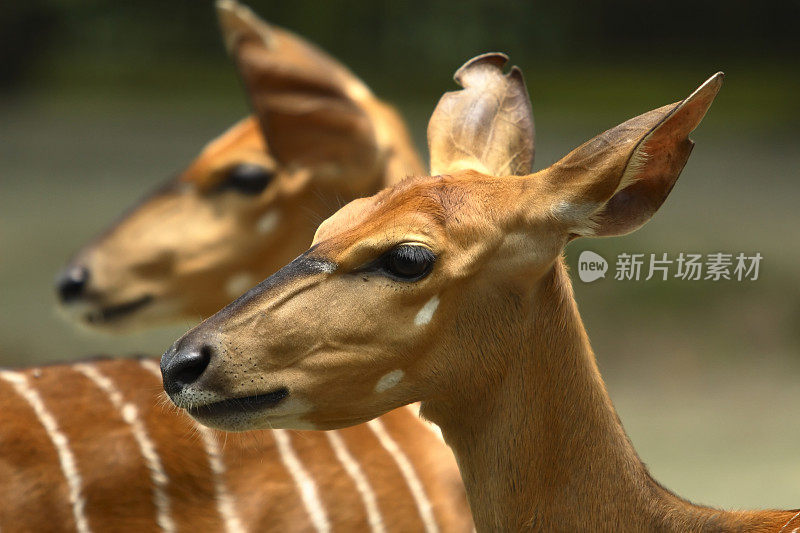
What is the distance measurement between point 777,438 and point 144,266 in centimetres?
365

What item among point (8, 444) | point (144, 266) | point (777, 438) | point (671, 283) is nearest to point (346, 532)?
point (8, 444)

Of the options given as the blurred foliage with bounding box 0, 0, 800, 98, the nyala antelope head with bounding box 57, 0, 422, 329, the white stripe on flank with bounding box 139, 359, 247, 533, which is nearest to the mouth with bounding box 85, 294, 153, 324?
the nyala antelope head with bounding box 57, 0, 422, 329

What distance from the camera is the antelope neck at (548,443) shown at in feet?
6.03

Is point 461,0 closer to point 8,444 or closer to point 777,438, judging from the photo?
point 777,438

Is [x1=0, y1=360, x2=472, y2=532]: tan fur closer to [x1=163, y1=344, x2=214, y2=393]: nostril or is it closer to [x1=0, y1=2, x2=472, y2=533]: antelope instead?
[x1=0, y1=2, x2=472, y2=533]: antelope

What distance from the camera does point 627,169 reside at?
166 cm

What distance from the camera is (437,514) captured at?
256cm

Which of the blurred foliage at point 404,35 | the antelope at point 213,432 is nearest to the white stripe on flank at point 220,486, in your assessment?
the antelope at point 213,432

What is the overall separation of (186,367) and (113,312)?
206cm

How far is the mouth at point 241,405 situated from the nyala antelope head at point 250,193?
172 centimetres

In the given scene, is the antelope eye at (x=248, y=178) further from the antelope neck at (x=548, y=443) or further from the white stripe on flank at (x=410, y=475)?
the antelope neck at (x=548, y=443)

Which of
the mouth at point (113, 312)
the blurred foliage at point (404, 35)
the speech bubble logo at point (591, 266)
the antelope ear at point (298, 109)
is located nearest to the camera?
the speech bubble logo at point (591, 266)

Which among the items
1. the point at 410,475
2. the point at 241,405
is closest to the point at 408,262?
the point at 241,405

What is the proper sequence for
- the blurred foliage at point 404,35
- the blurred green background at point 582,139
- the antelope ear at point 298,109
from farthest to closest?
the blurred foliage at point 404,35 < the blurred green background at point 582,139 < the antelope ear at point 298,109
